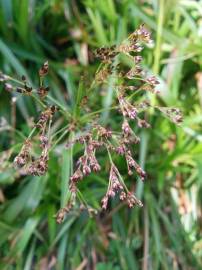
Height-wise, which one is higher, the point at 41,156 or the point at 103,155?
the point at 41,156

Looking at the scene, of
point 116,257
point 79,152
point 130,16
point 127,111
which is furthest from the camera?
point 130,16

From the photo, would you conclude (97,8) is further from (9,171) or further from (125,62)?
(9,171)

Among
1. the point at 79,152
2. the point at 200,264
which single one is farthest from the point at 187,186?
the point at 79,152

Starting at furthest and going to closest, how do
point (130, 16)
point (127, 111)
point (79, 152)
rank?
point (130, 16), point (79, 152), point (127, 111)

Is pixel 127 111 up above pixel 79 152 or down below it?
above

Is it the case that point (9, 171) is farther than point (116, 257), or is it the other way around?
point (116, 257)

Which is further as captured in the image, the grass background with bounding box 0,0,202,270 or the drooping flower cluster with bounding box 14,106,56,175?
the grass background with bounding box 0,0,202,270

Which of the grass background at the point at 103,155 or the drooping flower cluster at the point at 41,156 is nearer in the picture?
the drooping flower cluster at the point at 41,156

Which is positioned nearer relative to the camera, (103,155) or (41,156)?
(41,156)
